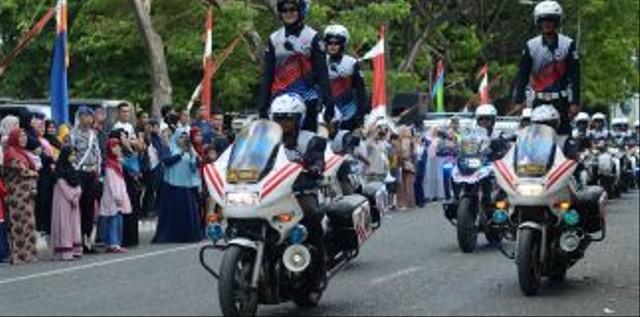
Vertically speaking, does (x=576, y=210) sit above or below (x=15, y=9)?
below

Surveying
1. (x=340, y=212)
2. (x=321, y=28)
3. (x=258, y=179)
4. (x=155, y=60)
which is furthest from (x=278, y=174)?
(x=321, y=28)

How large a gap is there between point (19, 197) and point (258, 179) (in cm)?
763

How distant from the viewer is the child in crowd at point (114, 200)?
18.9 m

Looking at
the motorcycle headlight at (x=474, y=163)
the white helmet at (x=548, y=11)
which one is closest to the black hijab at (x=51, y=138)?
the motorcycle headlight at (x=474, y=163)

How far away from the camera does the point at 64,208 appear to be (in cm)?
1777

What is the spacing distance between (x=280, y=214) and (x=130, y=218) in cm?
954

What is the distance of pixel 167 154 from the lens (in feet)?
68.1

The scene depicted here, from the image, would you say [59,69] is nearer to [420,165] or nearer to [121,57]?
[420,165]

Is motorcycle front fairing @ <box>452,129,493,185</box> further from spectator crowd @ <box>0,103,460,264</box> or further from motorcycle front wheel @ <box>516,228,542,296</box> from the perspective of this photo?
motorcycle front wheel @ <box>516,228,542,296</box>

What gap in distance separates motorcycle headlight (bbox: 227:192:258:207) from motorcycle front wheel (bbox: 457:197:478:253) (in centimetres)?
702

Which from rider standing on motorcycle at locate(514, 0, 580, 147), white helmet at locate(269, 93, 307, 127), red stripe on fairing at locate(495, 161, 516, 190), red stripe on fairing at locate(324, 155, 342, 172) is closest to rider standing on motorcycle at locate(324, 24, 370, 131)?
rider standing on motorcycle at locate(514, 0, 580, 147)

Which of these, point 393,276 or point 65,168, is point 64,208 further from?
point 393,276

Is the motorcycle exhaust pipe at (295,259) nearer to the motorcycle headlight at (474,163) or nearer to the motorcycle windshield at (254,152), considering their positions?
the motorcycle windshield at (254,152)

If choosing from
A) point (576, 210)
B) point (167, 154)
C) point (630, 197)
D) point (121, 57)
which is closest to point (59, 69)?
point (167, 154)
